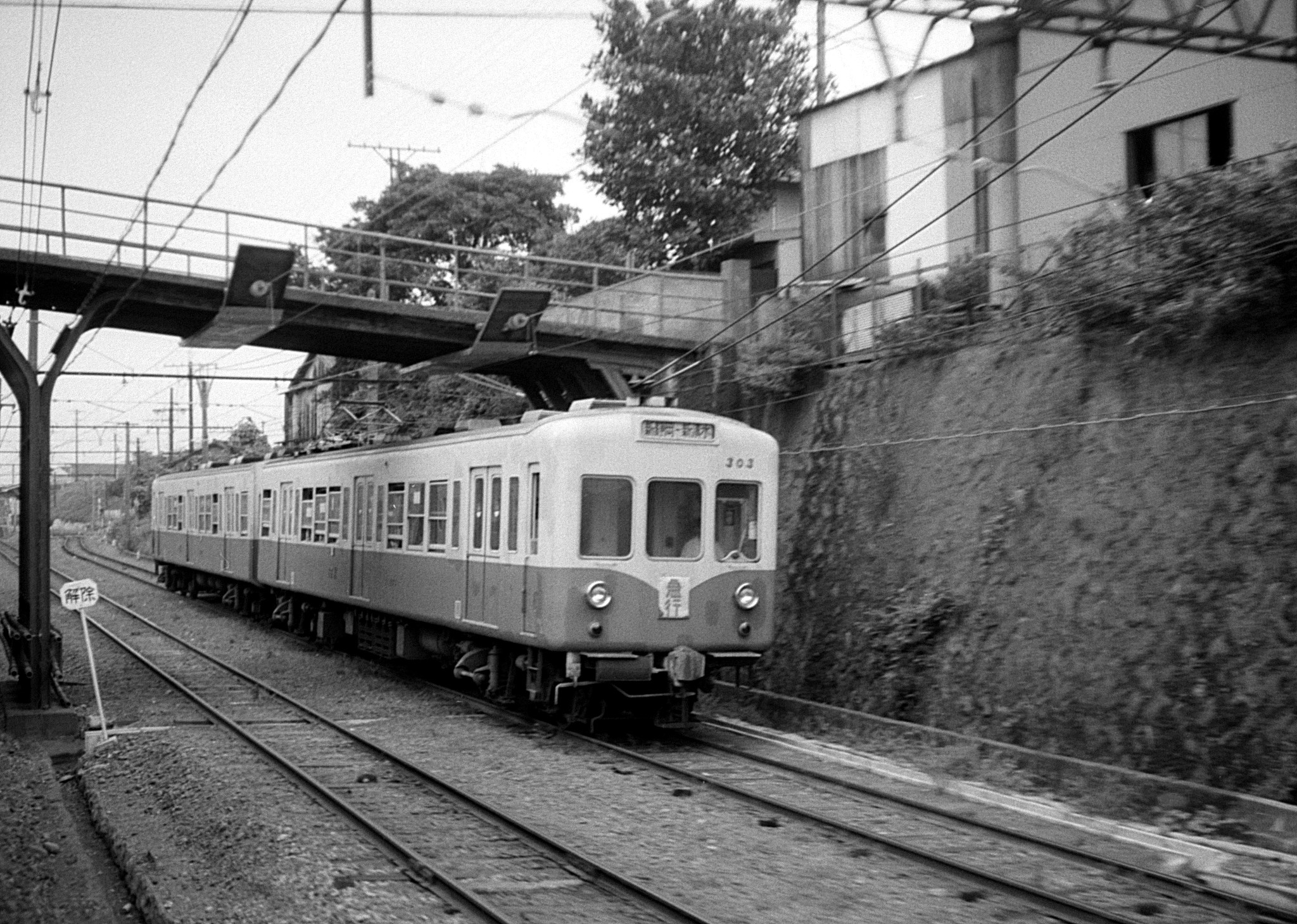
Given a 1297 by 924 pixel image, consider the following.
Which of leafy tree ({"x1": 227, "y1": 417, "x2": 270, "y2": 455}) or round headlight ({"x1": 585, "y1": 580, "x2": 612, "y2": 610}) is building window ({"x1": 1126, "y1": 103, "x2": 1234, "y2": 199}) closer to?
round headlight ({"x1": 585, "y1": 580, "x2": 612, "y2": 610})

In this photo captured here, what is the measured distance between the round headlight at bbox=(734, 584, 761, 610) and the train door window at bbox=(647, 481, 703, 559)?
1.59ft

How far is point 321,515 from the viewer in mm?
20828

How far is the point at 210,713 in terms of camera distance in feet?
48.1

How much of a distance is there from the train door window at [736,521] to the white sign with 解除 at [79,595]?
19.1ft

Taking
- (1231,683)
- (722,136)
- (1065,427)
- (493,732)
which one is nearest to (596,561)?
(493,732)

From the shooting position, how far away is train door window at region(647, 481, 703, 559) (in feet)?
42.0

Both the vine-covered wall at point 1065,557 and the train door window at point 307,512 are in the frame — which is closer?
the vine-covered wall at point 1065,557

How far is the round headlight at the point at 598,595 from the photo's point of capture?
40.6ft

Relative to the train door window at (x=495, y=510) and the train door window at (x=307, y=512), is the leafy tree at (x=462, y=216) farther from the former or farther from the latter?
the train door window at (x=495, y=510)

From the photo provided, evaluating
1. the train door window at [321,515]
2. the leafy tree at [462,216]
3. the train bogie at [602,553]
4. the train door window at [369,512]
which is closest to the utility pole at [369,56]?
the train bogie at [602,553]

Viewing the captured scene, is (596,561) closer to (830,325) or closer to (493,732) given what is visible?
(493,732)

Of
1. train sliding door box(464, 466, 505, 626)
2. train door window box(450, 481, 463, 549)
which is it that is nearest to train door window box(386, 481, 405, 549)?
train door window box(450, 481, 463, 549)

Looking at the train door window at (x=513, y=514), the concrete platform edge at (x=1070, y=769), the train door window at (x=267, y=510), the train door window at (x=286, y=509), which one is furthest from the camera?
the train door window at (x=267, y=510)

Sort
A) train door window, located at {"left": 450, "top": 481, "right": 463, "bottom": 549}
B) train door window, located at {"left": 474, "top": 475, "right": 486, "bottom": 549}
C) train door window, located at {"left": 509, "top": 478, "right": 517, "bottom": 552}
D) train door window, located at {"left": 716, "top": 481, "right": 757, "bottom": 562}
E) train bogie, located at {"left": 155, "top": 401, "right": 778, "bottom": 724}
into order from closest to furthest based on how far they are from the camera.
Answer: train bogie, located at {"left": 155, "top": 401, "right": 778, "bottom": 724}, train door window, located at {"left": 716, "top": 481, "right": 757, "bottom": 562}, train door window, located at {"left": 509, "top": 478, "right": 517, "bottom": 552}, train door window, located at {"left": 474, "top": 475, "right": 486, "bottom": 549}, train door window, located at {"left": 450, "top": 481, "right": 463, "bottom": 549}
